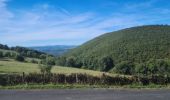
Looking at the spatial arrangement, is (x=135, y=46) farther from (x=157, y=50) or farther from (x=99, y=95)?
(x=99, y=95)

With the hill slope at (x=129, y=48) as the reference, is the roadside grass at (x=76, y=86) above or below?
below

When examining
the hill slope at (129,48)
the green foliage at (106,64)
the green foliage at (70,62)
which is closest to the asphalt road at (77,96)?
the green foliage at (106,64)

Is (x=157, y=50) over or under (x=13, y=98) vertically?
over

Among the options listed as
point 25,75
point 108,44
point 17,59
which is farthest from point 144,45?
point 25,75

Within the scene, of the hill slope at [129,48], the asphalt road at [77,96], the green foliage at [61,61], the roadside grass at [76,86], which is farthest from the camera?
the green foliage at [61,61]

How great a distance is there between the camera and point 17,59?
113375 mm

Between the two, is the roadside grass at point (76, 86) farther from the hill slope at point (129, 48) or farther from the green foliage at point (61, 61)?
the green foliage at point (61, 61)

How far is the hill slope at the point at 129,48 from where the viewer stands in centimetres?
11845

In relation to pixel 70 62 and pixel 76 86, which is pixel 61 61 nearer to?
pixel 70 62

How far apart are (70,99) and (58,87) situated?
619 cm

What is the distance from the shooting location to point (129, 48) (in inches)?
5364

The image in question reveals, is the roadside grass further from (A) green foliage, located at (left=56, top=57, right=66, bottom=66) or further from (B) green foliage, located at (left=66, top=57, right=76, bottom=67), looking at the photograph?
(A) green foliage, located at (left=56, top=57, right=66, bottom=66)

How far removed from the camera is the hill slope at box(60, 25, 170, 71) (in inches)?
4663

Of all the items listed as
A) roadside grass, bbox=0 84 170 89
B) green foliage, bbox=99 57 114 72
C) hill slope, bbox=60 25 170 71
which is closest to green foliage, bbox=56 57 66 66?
hill slope, bbox=60 25 170 71
